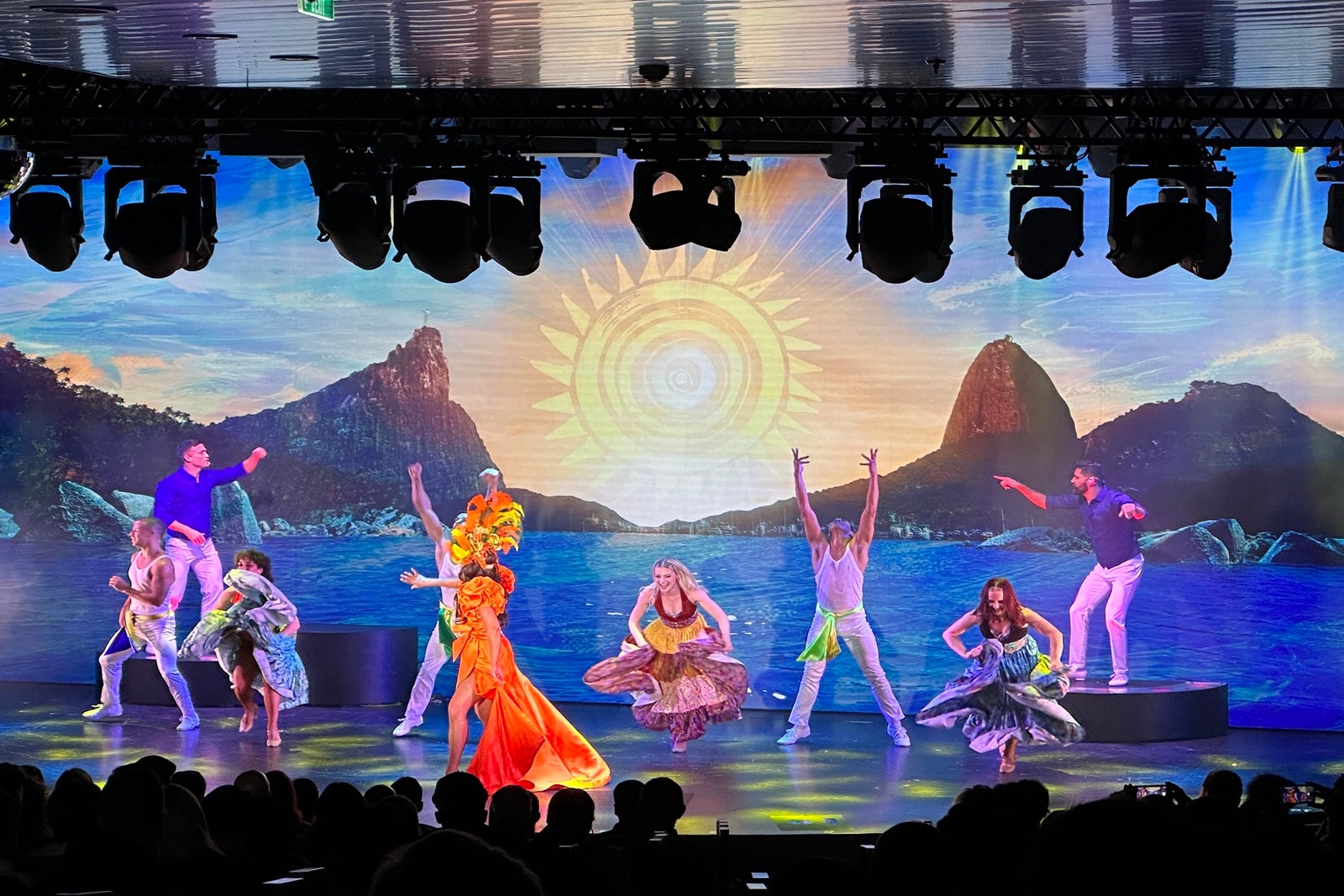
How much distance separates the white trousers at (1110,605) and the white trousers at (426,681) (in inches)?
Result: 183

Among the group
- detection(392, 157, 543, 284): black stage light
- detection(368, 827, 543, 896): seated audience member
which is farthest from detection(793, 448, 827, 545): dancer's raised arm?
detection(368, 827, 543, 896): seated audience member

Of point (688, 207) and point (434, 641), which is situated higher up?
point (688, 207)

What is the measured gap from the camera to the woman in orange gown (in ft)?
30.7

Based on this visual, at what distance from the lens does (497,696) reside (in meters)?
9.41

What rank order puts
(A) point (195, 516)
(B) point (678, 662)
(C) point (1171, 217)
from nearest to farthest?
(C) point (1171, 217), (B) point (678, 662), (A) point (195, 516)

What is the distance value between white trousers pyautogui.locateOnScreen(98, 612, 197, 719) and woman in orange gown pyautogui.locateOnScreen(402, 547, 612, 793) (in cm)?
284

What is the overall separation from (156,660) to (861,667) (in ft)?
16.7

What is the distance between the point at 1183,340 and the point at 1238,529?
149 cm

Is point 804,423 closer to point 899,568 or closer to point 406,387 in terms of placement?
point 899,568

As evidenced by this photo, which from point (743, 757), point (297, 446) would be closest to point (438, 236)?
point (743, 757)

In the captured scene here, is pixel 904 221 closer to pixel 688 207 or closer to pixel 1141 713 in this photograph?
pixel 688 207

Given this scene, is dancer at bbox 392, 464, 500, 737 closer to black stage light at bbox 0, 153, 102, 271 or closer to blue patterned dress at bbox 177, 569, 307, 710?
blue patterned dress at bbox 177, 569, 307, 710

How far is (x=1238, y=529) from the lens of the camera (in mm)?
12555

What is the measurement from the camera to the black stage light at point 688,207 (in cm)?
764
